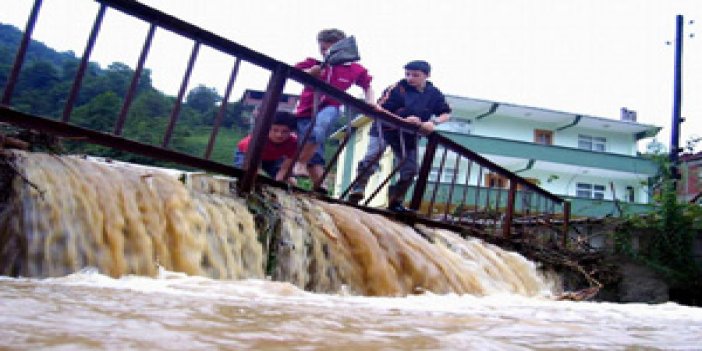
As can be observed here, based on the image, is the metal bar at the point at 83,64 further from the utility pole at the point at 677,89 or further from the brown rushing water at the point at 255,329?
the utility pole at the point at 677,89

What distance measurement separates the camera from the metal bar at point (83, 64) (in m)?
3.16

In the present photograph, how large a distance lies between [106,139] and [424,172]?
367cm

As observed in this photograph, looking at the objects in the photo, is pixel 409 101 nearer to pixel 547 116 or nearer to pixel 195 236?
pixel 195 236

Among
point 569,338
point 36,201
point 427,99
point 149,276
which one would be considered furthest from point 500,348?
point 427,99

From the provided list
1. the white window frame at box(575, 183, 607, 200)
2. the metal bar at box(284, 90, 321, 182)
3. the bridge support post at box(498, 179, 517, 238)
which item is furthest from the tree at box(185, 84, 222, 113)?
the metal bar at box(284, 90, 321, 182)

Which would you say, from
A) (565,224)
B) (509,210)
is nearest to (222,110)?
(509,210)

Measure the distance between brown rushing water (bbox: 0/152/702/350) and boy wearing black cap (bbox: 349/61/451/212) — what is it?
0.53m

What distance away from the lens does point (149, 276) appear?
8.45 feet

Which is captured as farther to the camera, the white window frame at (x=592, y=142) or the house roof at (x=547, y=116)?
the white window frame at (x=592, y=142)

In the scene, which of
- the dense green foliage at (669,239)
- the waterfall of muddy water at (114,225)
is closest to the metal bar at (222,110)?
the waterfall of muddy water at (114,225)

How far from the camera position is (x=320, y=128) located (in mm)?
4750

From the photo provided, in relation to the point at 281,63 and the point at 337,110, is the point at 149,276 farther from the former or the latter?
the point at 337,110

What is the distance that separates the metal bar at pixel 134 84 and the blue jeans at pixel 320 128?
150 cm

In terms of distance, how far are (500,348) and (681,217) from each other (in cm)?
964
